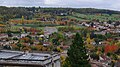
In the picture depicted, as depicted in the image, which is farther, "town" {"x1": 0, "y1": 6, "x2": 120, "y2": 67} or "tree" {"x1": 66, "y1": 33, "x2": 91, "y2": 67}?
"tree" {"x1": 66, "y1": 33, "x2": 91, "y2": 67}

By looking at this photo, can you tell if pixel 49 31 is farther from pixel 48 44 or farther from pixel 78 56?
pixel 78 56

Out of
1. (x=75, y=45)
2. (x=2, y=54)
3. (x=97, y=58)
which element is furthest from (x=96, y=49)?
(x=2, y=54)

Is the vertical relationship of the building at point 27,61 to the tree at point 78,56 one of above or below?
above

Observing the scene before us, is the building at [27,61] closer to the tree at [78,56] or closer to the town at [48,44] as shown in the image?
the town at [48,44]

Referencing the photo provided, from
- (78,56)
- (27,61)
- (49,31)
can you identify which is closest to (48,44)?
(49,31)

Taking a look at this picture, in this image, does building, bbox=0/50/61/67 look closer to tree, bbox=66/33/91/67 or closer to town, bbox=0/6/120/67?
town, bbox=0/6/120/67

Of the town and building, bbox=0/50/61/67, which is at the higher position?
building, bbox=0/50/61/67

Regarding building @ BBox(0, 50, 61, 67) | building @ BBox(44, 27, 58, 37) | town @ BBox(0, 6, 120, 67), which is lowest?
building @ BBox(44, 27, 58, 37)

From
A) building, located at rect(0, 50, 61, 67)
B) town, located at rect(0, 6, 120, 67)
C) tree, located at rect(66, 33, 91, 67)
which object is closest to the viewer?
building, located at rect(0, 50, 61, 67)

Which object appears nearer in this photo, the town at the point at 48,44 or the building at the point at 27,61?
the building at the point at 27,61

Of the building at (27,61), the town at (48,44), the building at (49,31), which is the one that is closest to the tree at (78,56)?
the town at (48,44)

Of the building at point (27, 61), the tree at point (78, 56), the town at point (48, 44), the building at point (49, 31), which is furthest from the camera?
the building at point (49, 31)

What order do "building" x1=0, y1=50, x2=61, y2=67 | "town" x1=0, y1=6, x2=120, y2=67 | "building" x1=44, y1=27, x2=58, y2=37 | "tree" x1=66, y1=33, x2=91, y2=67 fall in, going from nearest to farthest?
"building" x1=0, y1=50, x2=61, y2=67 < "town" x1=0, y1=6, x2=120, y2=67 < "tree" x1=66, y1=33, x2=91, y2=67 < "building" x1=44, y1=27, x2=58, y2=37

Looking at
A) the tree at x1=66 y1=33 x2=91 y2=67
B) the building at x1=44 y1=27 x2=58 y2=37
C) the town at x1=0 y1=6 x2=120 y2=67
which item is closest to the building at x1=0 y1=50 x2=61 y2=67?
the town at x1=0 y1=6 x2=120 y2=67
